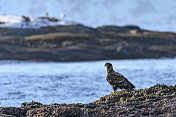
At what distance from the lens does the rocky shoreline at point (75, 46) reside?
184 feet

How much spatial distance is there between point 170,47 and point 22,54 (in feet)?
86.0

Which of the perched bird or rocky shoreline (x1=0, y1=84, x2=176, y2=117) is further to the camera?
the perched bird

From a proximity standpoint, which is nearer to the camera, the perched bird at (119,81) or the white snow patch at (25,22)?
the perched bird at (119,81)

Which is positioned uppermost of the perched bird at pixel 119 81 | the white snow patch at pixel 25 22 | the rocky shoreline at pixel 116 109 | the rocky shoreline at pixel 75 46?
the white snow patch at pixel 25 22

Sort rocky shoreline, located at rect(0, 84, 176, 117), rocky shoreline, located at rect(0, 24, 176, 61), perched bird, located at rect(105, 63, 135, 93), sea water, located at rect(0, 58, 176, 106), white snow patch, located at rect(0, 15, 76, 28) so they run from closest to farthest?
rocky shoreline, located at rect(0, 84, 176, 117)
perched bird, located at rect(105, 63, 135, 93)
sea water, located at rect(0, 58, 176, 106)
rocky shoreline, located at rect(0, 24, 176, 61)
white snow patch, located at rect(0, 15, 76, 28)

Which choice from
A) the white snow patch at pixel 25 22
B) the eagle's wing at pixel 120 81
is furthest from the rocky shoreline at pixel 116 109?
the white snow patch at pixel 25 22

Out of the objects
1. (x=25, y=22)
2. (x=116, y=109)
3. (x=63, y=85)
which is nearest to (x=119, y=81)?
(x=116, y=109)

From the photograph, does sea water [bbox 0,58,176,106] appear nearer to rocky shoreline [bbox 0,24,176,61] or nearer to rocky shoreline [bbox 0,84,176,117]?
rocky shoreline [bbox 0,84,176,117]

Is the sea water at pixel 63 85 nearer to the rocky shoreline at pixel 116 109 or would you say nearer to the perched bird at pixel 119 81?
the perched bird at pixel 119 81

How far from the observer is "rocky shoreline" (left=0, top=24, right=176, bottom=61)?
184 ft

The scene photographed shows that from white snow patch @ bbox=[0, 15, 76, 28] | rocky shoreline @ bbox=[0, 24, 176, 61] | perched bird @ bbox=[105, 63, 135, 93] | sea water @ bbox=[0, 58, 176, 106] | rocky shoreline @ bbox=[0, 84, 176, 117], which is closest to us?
rocky shoreline @ bbox=[0, 84, 176, 117]

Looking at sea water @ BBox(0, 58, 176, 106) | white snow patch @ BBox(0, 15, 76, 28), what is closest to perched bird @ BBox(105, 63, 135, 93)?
sea water @ BBox(0, 58, 176, 106)

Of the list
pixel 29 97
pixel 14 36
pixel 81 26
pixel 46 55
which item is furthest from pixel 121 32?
pixel 29 97

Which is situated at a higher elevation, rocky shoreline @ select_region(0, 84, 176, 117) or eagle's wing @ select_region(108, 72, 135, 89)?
eagle's wing @ select_region(108, 72, 135, 89)
